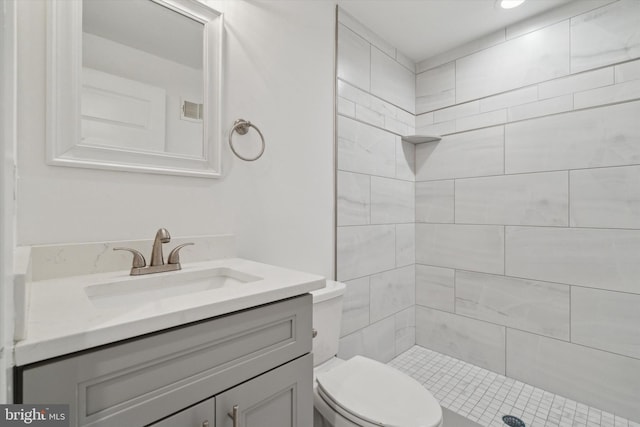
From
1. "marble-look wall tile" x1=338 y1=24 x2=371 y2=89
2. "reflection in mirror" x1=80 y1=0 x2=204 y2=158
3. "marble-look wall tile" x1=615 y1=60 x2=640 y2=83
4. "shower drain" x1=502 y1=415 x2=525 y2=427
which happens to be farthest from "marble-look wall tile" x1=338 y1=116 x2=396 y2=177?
"shower drain" x1=502 y1=415 x2=525 y2=427

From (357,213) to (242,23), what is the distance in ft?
3.91

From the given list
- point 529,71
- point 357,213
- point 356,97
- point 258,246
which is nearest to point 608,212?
point 529,71

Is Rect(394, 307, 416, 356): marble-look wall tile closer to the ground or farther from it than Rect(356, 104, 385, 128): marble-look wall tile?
closer to the ground

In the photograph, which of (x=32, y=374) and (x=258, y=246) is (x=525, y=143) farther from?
(x=32, y=374)

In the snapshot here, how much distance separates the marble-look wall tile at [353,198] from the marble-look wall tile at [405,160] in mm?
418

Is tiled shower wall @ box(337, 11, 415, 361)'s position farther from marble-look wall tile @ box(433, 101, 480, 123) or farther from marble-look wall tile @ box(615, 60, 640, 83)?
marble-look wall tile @ box(615, 60, 640, 83)

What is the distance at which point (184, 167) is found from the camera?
1192mm

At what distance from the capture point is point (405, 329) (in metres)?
2.36

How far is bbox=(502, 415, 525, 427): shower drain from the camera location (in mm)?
1583

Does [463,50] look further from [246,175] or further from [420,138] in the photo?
[246,175]

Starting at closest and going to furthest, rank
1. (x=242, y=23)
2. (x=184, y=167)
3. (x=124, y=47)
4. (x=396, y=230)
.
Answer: (x=124, y=47) < (x=184, y=167) < (x=242, y=23) < (x=396, y=230)

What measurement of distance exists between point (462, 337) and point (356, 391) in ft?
4.52

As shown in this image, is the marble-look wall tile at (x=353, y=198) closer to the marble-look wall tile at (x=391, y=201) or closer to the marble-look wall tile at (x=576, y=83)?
the marble-look wall tile at (x=391, y=201)

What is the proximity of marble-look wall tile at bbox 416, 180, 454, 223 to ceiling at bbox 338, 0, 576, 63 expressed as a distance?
3.35 feet
